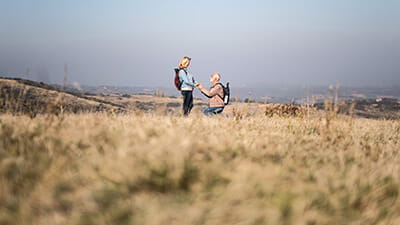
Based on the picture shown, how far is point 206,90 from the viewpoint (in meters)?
8.96

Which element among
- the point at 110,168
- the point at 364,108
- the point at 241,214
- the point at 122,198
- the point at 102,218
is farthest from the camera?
the point at 364,108

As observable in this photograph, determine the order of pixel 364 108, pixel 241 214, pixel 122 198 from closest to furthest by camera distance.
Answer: pixel 241 214, pixel 122 198, pixel 364 108

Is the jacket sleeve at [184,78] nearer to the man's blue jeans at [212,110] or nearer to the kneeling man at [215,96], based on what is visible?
the kneeling man at [215,96]

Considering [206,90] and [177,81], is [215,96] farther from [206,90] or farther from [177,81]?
[177,81]

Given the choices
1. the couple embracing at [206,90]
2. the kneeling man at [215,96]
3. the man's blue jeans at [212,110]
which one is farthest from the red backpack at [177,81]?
the man's blue jeans at [212,110]

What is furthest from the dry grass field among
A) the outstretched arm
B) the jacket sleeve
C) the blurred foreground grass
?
the jacket sleeve

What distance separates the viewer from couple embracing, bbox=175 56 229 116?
351 inches

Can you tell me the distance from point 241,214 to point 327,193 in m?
0.83

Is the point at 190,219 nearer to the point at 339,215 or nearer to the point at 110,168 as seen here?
the point at 110,168

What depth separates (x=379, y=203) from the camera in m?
2.57

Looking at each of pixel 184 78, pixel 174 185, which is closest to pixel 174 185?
pixel 174 185

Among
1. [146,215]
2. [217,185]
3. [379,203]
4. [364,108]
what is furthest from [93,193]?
[364,108]

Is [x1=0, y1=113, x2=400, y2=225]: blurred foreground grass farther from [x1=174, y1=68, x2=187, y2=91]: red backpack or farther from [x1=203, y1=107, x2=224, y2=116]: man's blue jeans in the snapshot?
[x1=174, y1=68, x2=187, y2=91]: red backpack

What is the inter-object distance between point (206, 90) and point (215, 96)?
0.95ft
